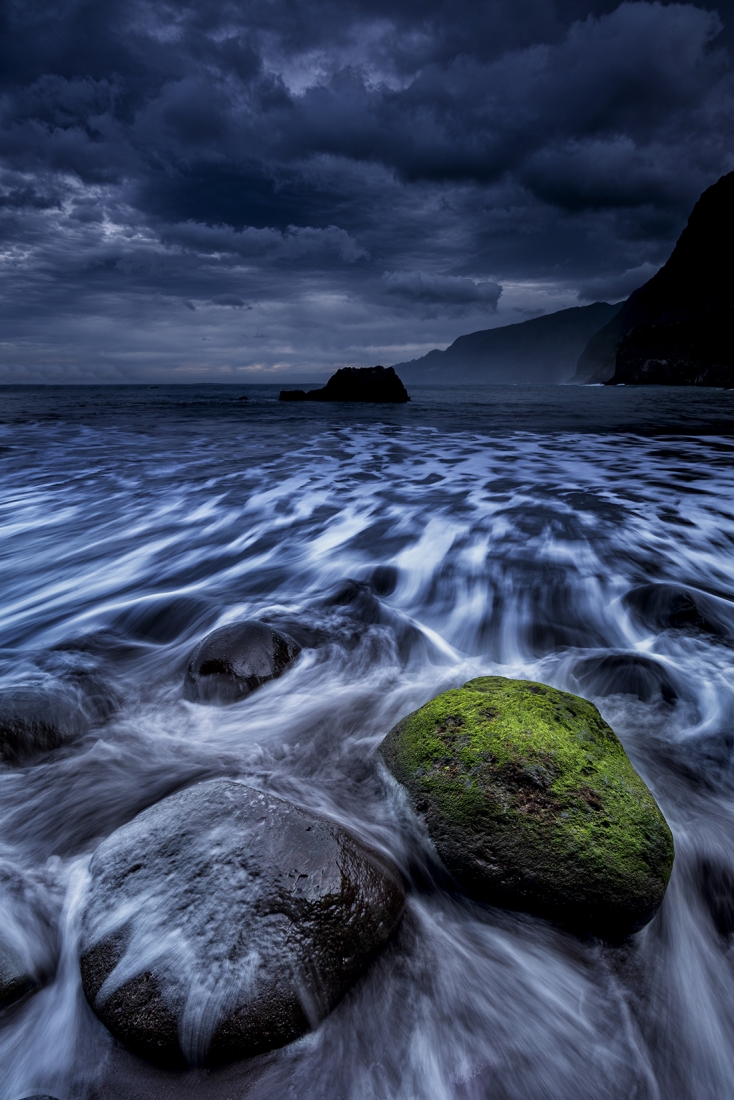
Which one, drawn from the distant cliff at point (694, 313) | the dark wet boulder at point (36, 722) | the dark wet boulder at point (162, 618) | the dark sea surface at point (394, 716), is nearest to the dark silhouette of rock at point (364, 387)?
the dark sea surface at point (394, 716)

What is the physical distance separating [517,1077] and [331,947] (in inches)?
24.6

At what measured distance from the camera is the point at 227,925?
5.11 ft

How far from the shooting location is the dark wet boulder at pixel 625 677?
131 inches

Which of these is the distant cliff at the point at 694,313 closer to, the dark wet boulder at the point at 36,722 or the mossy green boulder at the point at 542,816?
the mossy green boulder at the point at 542,816

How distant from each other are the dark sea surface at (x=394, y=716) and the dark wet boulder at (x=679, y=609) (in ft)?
0.10

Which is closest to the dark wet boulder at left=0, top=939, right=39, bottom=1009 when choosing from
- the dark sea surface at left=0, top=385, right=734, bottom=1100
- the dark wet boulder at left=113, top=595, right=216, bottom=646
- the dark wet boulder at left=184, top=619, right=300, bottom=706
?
the dark sea surface at left=0, top=385, right=734, bottom=1100

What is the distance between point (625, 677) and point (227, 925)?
2871 mm

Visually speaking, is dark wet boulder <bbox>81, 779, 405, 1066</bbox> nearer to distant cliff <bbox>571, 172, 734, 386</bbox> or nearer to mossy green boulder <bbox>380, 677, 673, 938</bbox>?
mossy green boulder <bbox>380, 677, 673, 938</bbox>

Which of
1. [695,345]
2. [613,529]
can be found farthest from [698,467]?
[695,345]

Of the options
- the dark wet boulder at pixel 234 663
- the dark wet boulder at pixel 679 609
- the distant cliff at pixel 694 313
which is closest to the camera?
the dark wet boulder at pixel 234 663

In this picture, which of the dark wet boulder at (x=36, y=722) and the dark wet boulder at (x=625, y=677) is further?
the dark wet boulder at (x=625, y=677)

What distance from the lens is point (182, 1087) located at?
1.39 meters

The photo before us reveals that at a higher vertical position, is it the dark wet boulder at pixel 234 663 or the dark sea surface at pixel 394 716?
the dark wet boulder at pixel 234 663

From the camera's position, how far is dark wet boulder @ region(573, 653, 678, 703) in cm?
332
